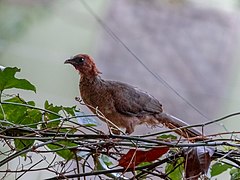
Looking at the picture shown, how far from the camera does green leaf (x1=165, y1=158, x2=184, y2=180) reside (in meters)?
0.66

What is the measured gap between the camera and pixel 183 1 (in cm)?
272

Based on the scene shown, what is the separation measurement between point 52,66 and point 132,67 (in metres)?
0.52

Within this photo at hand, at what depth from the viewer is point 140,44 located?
8.92ft

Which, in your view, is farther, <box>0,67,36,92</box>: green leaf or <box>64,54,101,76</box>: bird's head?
<box>64,54,101,76</box>: bird's head

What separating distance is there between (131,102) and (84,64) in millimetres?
135

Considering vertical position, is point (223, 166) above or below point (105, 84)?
below

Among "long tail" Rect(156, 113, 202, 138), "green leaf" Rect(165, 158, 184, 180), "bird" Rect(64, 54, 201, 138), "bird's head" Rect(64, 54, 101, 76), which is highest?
"bird's head" Rect(64, 54, 101, 76)

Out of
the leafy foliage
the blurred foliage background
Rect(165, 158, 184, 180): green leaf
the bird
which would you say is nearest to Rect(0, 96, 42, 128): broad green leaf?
the leafy foliage

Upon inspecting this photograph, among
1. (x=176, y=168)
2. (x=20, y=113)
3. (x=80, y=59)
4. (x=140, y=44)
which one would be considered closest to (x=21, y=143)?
(x=20, y=113)

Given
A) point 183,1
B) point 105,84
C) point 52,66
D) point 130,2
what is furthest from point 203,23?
point 105,84

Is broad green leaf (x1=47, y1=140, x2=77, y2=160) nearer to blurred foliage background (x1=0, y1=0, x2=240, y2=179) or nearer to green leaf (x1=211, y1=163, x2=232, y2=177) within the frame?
green leaf (x1=211, y1=163, x2=232, y2=177)

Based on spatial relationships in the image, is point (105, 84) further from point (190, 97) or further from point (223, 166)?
point (190, 97)

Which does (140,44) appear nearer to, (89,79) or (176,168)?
(89,79)

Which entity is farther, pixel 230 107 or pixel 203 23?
pixel 203 23
